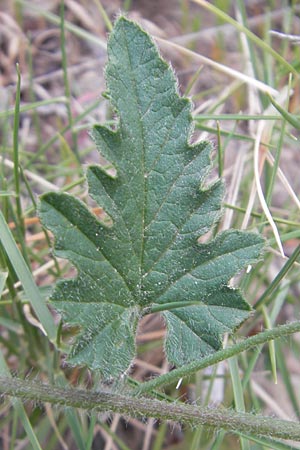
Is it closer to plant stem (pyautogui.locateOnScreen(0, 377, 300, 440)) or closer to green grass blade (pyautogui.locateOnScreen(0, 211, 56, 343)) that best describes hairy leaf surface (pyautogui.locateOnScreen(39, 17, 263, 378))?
plant stem (pyautogui.locateOnScreen(0, 377, 300, 440))

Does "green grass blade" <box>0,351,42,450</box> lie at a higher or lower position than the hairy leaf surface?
lower

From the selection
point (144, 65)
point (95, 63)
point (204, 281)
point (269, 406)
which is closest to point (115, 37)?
point (144, 65)

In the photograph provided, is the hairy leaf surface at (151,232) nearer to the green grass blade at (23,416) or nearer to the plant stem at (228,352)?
the plant stem at (228,352)

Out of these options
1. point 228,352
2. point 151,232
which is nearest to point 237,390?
point 228,352

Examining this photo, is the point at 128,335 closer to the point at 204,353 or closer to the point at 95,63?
the point at 204,353

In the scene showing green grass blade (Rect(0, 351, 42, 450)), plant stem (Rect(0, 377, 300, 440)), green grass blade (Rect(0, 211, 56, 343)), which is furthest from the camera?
green grass blade (Rect(0, 211, 56, 343))

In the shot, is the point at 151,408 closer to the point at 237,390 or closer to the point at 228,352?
the point at 228,352

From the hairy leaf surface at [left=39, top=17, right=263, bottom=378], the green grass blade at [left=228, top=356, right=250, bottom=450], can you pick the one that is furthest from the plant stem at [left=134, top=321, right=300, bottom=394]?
the green grass blade at [left=228, top=356, right=250, bottom=450]
